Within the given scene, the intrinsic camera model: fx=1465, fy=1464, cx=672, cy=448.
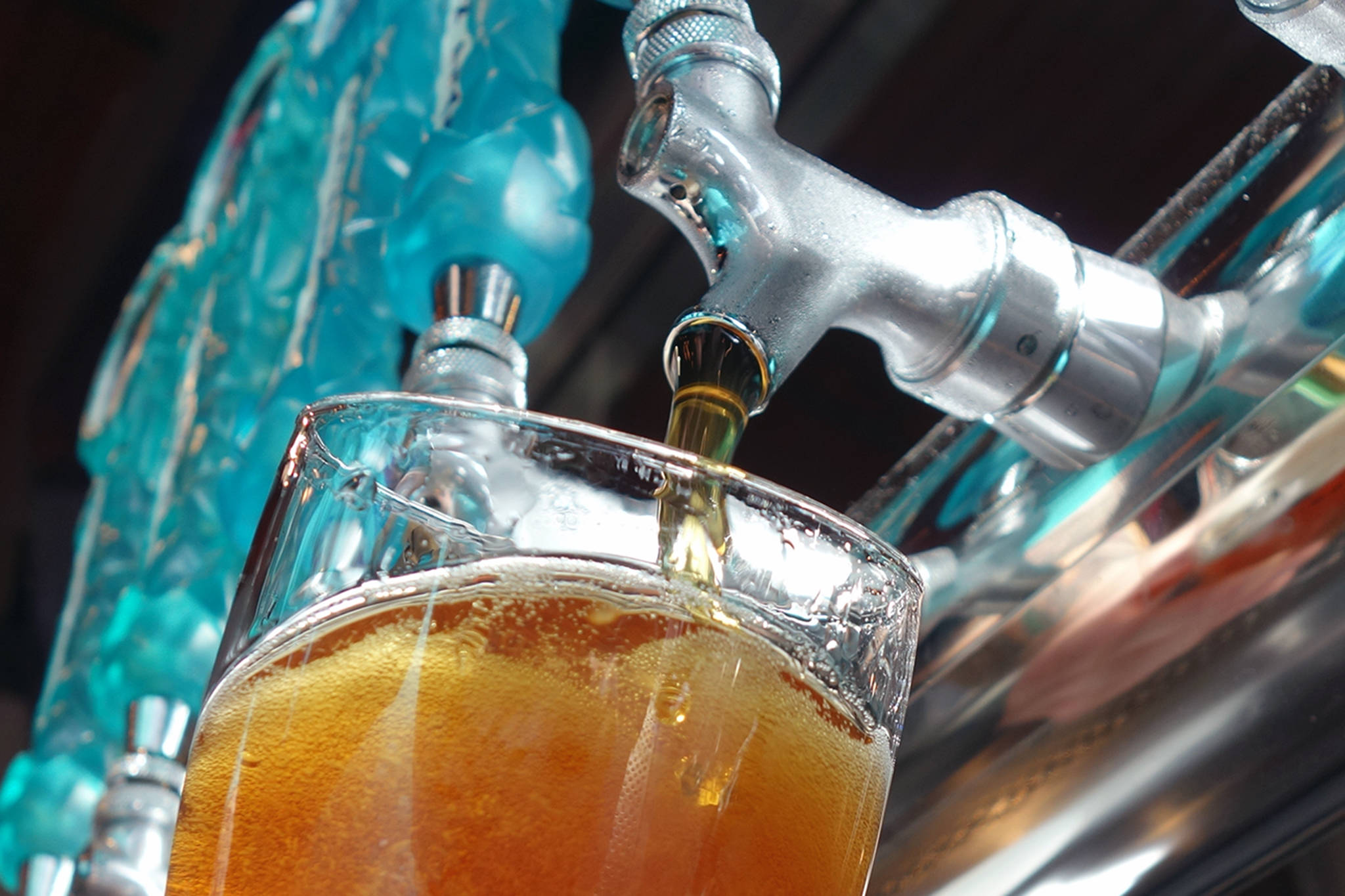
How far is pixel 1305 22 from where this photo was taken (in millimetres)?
380

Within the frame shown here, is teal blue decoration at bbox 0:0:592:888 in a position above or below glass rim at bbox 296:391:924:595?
above

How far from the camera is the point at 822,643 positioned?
34 cm

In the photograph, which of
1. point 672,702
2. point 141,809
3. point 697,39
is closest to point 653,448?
point 672,702

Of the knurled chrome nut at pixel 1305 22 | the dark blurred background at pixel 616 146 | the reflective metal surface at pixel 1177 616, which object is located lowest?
the reflective metal surface at pixel 1177 616

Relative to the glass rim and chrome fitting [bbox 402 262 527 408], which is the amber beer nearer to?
the glass rim

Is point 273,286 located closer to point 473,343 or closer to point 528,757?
point 473,343

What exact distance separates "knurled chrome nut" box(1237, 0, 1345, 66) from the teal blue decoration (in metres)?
0.33

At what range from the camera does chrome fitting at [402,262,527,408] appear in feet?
1.79

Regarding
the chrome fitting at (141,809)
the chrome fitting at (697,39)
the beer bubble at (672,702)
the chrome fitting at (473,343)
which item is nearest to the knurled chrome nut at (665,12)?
the chrome fitting at (697,39)

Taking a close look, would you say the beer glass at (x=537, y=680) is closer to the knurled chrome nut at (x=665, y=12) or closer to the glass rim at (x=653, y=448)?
the glass rim at (x=653, y=448)

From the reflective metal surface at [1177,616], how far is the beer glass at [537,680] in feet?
0.38

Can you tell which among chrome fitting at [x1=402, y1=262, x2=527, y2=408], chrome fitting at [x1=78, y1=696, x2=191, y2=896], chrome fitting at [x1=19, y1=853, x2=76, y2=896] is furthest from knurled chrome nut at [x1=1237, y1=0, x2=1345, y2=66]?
chrome fitting at [x1=19, y1=853, x2=76, y2=896]

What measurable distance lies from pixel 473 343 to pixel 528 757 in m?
0.29

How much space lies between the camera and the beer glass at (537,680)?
0.30m
